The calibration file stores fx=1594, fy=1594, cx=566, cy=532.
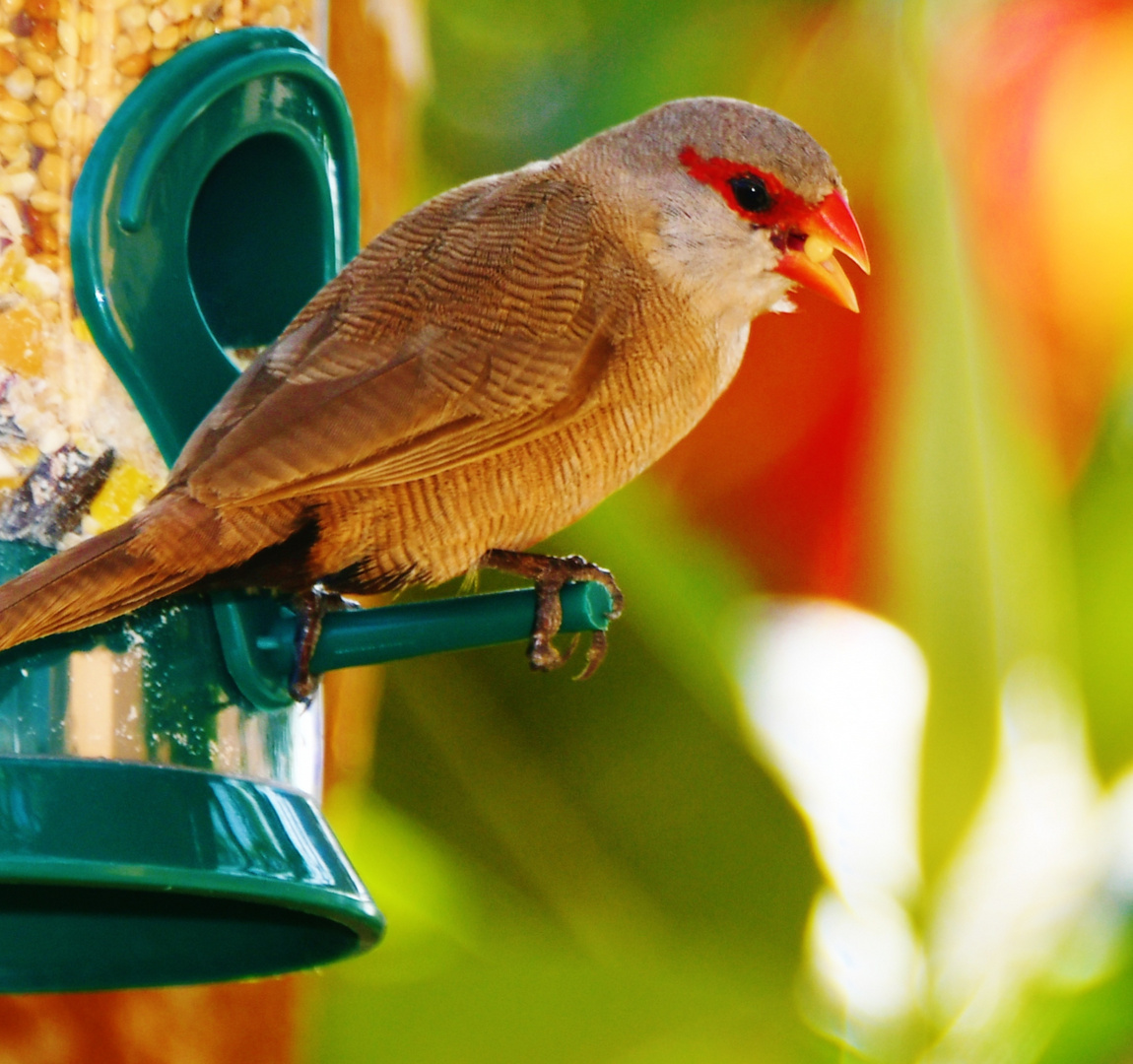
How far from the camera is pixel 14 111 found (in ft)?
7.07

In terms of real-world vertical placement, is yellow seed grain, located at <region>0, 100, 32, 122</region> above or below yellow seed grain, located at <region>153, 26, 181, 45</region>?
below

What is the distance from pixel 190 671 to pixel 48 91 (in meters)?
0.82

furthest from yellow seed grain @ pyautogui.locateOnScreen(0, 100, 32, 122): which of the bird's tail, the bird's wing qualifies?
the bird's tail

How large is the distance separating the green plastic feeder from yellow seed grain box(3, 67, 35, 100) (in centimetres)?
11

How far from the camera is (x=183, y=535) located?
2012mm

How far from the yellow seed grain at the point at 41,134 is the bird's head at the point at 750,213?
885 mm

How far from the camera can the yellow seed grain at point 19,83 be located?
7.06 ft

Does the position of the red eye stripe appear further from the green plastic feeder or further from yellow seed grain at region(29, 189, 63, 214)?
yellow seed grain at region(29, 189, 63, 214)

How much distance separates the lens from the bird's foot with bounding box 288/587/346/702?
2.22 metres

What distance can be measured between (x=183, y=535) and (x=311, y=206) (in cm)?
75

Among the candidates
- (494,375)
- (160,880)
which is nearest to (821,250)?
(494,375)

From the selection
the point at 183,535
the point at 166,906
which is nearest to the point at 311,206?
→ the point at 183,535

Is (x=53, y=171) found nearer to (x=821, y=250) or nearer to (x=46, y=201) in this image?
→ (x=46, y=201)

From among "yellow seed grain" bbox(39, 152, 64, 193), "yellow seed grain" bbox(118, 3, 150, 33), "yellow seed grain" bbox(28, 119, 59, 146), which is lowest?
"yellow seed grain" bbox(39, 152, 64, 193)
